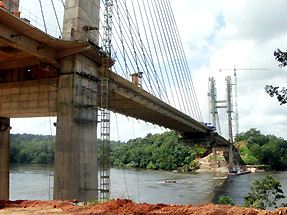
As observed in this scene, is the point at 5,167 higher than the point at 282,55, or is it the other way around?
the point at 282,55

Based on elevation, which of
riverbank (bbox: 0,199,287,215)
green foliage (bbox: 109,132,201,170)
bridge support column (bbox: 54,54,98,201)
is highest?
bridge support column (bbox: 54,54,98,201)

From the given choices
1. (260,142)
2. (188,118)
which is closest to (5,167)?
(188,118)

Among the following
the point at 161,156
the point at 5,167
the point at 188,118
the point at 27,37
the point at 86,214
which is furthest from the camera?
the point at 161,156

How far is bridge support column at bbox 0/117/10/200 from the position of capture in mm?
22016

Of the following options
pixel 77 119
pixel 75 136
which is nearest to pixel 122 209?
→ pixel 75 136

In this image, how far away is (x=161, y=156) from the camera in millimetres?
98000

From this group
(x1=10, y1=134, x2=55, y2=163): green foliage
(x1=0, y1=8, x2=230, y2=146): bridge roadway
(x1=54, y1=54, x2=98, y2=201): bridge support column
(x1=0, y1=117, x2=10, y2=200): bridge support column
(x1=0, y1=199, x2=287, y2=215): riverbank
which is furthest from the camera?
(x1=10, y1=134, x2=55, y2=163): green foliage

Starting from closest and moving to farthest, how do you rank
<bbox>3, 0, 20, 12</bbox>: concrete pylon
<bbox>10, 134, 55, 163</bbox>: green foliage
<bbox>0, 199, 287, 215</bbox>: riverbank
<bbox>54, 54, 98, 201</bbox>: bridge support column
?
1. <bbox>0, 199, 287, 215</bbox>: riverbank
2. <bbox>54, 54, 98, 201</bbox>: bridge support column
3. <bbox>3, 0, 20, 12</bbox>: concrete pylon
4. <bbox>10, 134, 55, 163</bbox>: green foliage

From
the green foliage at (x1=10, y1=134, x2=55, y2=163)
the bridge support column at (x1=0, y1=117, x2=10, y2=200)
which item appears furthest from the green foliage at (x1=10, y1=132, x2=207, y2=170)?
the bridge support column at (x1=0, y1=117, x2=10, y2=200)

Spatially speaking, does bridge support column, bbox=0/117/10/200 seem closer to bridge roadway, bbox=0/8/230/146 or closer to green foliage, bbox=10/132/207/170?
bridge roadway, bbox=0/8/230/146

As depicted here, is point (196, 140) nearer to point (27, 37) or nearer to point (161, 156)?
point (161, 156)

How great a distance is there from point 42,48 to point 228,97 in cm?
9343

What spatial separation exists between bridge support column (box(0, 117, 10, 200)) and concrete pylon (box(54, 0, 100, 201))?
8866 millimetres

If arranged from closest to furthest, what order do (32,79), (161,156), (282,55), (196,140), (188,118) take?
(282,55) < (32,79) < (188,118) < (196,140) < (161,156)
